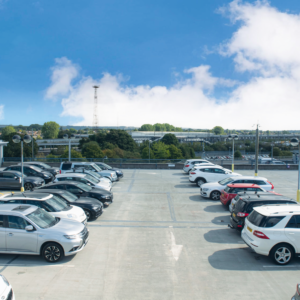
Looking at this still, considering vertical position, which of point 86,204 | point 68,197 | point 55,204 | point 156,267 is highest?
point 55,204

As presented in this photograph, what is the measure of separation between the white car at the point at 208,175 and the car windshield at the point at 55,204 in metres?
11.8

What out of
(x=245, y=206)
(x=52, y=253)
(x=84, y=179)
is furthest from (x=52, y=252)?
(x=84, y=179)

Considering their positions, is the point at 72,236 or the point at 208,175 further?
the point at 208,175

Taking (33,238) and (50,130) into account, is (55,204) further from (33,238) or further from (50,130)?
(50,130)

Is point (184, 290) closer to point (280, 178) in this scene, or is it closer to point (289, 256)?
point (289, 256)

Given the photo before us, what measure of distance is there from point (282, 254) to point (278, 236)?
0.55 metres

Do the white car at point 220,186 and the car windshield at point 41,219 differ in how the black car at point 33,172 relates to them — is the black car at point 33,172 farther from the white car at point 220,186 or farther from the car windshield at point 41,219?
the car windshield at point 41,219

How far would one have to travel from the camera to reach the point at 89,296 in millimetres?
6082

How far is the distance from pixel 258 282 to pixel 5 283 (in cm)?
569

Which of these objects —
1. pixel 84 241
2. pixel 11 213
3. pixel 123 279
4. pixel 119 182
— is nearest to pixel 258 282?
pixel 123 279

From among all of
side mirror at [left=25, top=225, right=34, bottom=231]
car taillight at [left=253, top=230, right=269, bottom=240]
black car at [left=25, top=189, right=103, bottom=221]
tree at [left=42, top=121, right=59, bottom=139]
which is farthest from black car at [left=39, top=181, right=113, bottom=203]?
tree at [left=42, top=121, right=59, bottom=139]

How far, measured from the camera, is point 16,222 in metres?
7.81

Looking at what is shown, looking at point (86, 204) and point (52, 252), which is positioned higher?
point (86, 204)

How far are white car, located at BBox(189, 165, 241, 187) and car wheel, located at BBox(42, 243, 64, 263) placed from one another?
46.7ft
